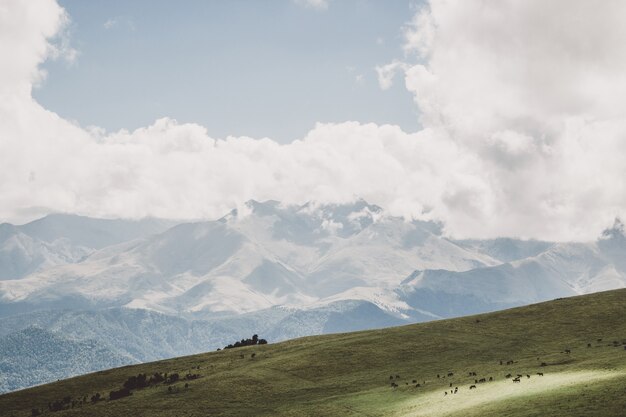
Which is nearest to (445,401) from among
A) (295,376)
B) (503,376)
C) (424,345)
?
(503,376)

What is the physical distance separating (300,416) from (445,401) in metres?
13.4

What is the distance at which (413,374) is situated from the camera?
231 feet

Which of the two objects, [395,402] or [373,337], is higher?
[373,337]

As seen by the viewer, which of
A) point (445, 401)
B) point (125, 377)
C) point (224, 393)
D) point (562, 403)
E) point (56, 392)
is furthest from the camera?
point (125, 377)

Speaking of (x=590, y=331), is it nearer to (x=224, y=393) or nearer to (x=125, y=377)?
(x=224, y=393)

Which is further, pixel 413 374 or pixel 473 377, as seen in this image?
pixel 413 374

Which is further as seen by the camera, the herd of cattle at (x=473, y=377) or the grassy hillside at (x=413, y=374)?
the herd of cattle at (x=473, y=377)

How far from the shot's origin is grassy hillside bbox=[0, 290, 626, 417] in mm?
47625

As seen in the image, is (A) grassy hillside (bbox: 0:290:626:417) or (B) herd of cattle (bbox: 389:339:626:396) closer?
(A) grassy hillside (bbox: 0:290:626:417)

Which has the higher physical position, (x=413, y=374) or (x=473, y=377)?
(x=413, y=374)

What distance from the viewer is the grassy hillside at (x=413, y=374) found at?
47.6 meters

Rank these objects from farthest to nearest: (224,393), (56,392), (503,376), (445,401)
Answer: (56,392)
(224,393)
(503,376)
(445,401)

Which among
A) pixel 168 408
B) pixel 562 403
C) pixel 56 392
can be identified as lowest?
pixel 562 403

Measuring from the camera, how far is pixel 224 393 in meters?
67.4
